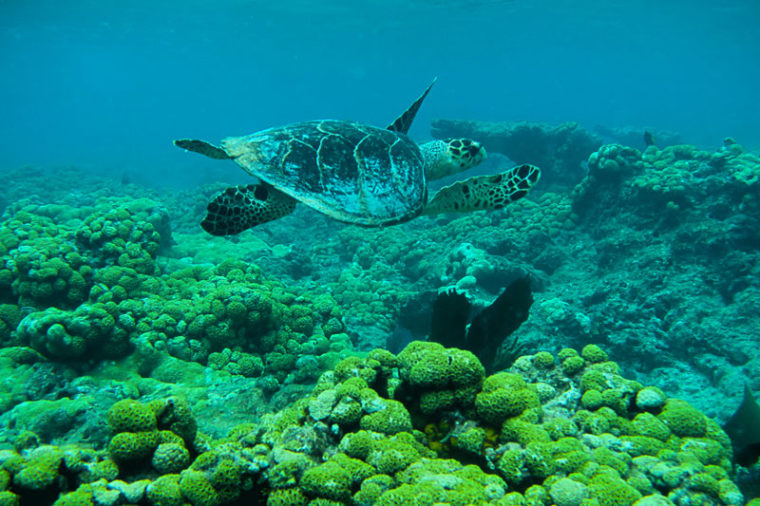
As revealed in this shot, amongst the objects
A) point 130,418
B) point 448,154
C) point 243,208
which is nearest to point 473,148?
point 448,154

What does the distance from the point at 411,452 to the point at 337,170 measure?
3252 mm

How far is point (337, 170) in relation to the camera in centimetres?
455

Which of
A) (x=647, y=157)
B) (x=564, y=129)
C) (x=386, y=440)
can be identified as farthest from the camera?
(x=564, y=129)

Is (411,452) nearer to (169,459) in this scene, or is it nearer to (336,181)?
(169,459)

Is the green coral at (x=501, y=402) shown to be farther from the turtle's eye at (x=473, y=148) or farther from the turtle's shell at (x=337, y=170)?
the turtle's eye at (x=473, y=148)

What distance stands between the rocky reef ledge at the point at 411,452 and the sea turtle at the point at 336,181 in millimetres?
2089

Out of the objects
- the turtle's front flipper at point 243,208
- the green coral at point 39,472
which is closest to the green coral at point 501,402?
the green coral at point 39,472

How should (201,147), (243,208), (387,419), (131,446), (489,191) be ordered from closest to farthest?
1. (131,446)
2. (387,419)
3. (243,208)
4. (201,147)
5. (489,191)

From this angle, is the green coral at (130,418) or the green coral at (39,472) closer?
the green coral at (39,472)

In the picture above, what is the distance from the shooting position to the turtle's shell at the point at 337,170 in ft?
14.4

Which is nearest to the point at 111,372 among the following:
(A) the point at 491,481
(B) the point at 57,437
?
(B) the point at 57,437

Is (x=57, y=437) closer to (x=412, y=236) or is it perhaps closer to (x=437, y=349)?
(x=437, y=349)

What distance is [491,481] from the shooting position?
6.57 feet

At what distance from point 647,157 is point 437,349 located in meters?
10.8
